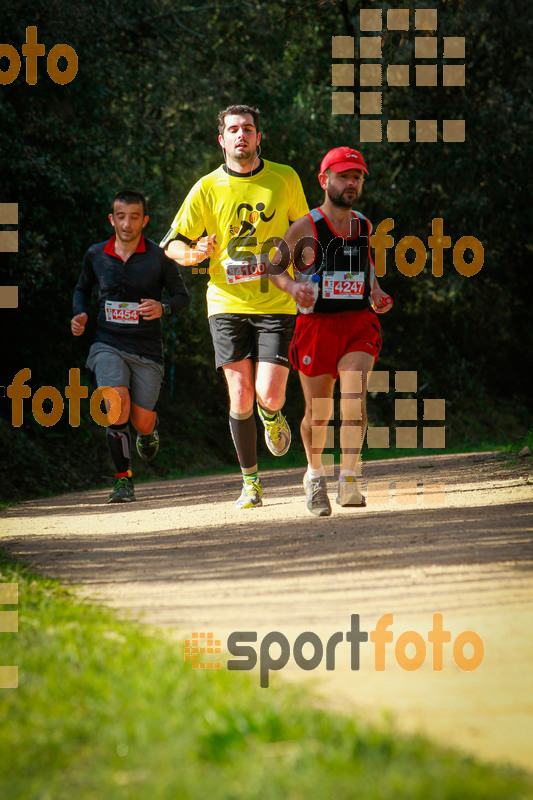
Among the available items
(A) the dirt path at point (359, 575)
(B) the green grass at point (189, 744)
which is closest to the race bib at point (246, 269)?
(A) the dirt path at point (359, 575)

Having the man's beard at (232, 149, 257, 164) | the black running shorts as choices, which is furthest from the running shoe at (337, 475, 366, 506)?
the man's beard at (232, 149, 257, 164)

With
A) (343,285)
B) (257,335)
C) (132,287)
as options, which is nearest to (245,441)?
(257,335)

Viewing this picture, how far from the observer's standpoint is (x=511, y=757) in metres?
2.40

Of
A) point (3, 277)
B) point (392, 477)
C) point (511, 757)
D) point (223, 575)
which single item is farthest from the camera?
point (3, 277)

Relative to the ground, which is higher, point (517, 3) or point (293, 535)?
point (517, 3)

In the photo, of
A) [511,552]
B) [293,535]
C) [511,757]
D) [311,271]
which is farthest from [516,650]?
[311,271]

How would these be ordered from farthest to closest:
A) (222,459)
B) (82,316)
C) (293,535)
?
(222,459) < (82,316) < (293,535)

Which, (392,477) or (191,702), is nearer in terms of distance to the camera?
(191,702)

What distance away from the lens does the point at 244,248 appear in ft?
22.9

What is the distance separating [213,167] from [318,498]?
1304 cm

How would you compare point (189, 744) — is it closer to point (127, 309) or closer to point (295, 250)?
point (295, 250)

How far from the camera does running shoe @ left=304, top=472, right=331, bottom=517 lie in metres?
6.50

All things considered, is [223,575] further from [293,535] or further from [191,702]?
[191,702]

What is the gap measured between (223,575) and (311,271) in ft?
7.87
